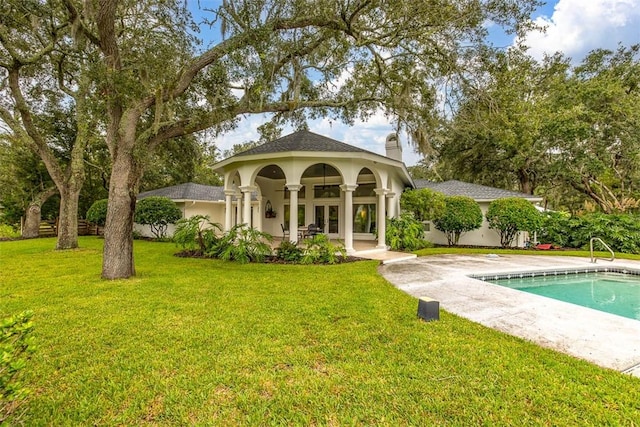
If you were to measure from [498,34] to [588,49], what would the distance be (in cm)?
1680

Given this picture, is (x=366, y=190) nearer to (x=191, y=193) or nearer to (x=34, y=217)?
(x=191, y=193)

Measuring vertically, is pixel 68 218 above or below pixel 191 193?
below

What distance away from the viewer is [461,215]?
14445 mm

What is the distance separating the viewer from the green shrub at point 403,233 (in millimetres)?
12805

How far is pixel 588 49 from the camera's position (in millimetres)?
18344

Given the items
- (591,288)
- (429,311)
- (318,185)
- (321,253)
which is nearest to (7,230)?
(318,185)

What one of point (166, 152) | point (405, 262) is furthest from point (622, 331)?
point (166, 152)

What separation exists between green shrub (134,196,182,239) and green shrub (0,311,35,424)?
56.7 ft

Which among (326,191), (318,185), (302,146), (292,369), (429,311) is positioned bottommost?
(292,369)

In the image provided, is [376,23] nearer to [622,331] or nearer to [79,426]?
[622,331]

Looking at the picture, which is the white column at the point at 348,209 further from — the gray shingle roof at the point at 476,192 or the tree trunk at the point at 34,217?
the tree trunk at the point at 34,217

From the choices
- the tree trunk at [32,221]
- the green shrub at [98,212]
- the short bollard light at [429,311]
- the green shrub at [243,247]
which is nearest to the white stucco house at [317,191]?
the green shrub at [243,247]

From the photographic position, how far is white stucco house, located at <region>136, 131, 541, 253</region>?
35.0ft

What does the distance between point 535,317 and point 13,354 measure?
5997mm
